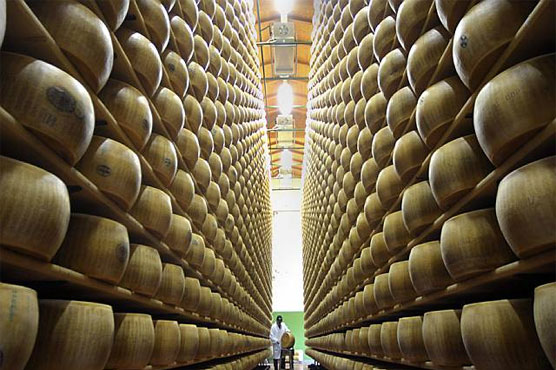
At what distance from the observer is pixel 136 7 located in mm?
1931

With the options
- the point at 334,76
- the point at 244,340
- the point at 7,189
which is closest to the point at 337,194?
the point at 334,76

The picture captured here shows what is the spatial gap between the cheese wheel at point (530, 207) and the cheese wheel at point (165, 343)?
4.84 ft

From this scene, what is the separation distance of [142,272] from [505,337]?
1.25m

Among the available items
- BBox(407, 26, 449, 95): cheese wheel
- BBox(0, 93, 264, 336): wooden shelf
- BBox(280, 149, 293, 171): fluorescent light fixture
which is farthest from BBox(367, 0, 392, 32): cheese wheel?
BBox(280, 149, 293, 171): fluorescent light fixture

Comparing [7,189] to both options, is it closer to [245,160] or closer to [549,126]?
[549,126]

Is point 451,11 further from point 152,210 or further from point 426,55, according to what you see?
point 152,210

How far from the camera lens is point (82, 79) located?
1.49 metres

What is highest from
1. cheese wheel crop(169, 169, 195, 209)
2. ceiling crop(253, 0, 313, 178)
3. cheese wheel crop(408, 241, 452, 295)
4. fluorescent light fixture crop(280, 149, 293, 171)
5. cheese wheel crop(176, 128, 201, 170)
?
ceiling crop(253, 0, 313, 178)

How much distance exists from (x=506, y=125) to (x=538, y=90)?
0.11 meters

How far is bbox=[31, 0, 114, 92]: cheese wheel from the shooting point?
1361mm

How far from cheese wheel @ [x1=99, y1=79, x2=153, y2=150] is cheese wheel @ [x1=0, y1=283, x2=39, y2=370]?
2.71 ft

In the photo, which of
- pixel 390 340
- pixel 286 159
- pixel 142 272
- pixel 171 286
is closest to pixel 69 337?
pixel 142 272

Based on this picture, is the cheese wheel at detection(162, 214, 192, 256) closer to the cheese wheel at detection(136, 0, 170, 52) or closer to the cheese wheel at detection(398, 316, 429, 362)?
the cheese wheel at detection(136, 0, 170, 52)

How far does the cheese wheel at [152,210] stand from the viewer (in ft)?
6.46
